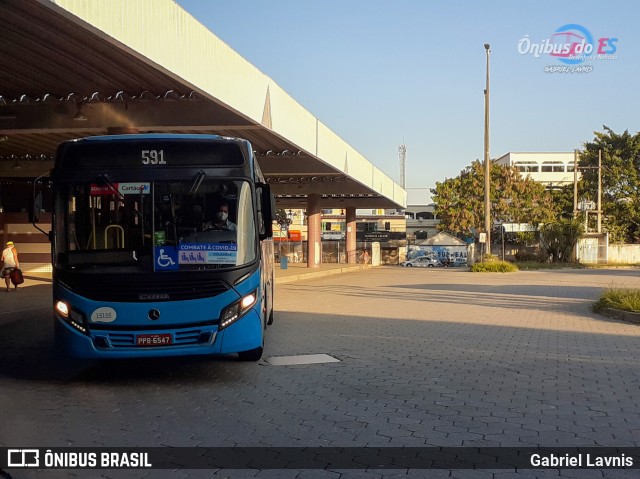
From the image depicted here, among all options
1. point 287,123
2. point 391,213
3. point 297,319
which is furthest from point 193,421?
point 391,213

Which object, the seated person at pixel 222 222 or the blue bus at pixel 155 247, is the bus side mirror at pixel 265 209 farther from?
the seated person at pixel 222 222

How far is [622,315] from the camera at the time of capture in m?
15.3

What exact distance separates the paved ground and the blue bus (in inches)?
27.0

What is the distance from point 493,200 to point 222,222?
2365 inches

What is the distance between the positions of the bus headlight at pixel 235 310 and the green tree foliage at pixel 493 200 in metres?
59.1

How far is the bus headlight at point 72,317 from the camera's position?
7.75 m

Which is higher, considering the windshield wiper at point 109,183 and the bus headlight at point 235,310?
the windshield wiper at point 109,183

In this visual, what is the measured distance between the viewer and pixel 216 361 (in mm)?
9773

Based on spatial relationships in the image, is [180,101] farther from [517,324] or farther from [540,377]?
[540,377]

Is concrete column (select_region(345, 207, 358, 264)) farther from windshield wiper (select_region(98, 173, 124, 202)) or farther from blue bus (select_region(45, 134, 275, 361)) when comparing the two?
windshield wiper (select_region(98, 173, 124, 202))

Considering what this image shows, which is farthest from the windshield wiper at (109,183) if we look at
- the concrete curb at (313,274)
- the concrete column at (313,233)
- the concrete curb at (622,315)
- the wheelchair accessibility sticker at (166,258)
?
the concrete column at (313,233)

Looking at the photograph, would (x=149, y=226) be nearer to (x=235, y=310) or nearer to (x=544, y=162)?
(x=235, y=310)

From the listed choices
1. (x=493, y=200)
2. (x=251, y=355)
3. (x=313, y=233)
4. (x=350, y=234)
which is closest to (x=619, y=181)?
(x=493, y=200)
